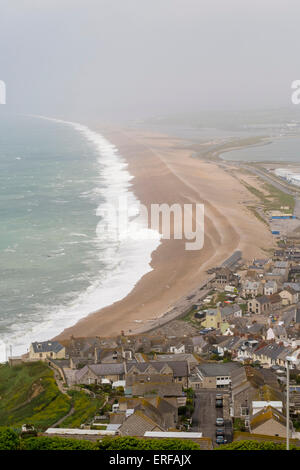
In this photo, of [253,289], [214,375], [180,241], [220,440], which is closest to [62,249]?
[180,241]

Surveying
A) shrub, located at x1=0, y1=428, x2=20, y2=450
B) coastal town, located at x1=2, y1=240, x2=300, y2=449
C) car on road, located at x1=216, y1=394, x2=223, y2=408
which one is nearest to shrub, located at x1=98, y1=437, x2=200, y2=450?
coastal town, located at x1=2, y1=240, x2=300, y2=449

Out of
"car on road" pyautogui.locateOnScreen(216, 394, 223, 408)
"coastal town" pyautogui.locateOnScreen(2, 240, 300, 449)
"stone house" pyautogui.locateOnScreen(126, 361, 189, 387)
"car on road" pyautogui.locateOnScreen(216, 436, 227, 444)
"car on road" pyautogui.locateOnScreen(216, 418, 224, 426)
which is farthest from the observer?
"stone house" pyautogui.locateOnScreen(126, 361, 189, 387)

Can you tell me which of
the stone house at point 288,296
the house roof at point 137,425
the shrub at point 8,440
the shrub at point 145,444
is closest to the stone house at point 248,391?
the house roof at point 137,425

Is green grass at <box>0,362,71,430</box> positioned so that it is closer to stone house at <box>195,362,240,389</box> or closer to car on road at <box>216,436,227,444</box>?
stone house at <box>195,362,240,389</box>
